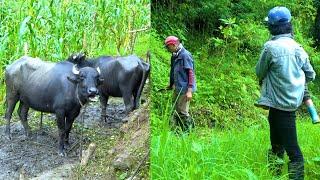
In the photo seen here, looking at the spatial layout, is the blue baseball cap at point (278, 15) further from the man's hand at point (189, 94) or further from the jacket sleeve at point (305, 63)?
the man's hand at point (189, 94)

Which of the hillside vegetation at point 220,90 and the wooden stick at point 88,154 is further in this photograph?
the wooden stick at point 88,154

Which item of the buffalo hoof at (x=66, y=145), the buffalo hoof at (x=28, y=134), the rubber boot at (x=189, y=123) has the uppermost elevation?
the rubber boot at (x=189, y=123)

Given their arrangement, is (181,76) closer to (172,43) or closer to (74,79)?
(172,43)

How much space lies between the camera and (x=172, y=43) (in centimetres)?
153

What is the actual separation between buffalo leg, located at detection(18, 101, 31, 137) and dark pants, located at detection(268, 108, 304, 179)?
1.00m

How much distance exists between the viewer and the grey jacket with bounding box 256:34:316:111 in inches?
65.6

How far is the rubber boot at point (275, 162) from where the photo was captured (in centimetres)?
177

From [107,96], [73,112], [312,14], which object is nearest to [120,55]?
[107,96]

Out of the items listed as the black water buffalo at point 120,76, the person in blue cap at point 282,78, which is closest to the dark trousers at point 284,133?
the person in blue cap at point 282,78

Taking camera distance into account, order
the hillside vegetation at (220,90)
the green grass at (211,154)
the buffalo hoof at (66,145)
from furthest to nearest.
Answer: the buffalo hoof at (66,145)
the green grass at (211,154)
the hillside vegetation at (220,90)

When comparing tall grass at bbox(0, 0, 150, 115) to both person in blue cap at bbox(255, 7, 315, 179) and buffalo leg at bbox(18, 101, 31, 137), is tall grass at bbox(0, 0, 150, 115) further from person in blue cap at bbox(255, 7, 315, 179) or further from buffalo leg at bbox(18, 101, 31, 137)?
person in blue cap at bbox(255, 7, 315, 179)

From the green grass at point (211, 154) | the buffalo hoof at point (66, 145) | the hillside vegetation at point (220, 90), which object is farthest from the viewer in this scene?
the buffalo hoof at point (66, 145)

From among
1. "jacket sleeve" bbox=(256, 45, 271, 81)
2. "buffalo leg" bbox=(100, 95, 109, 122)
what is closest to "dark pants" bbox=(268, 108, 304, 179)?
"jacket sleeve" bbox=(256, 45, 271, 81)

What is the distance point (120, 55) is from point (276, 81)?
643mm
